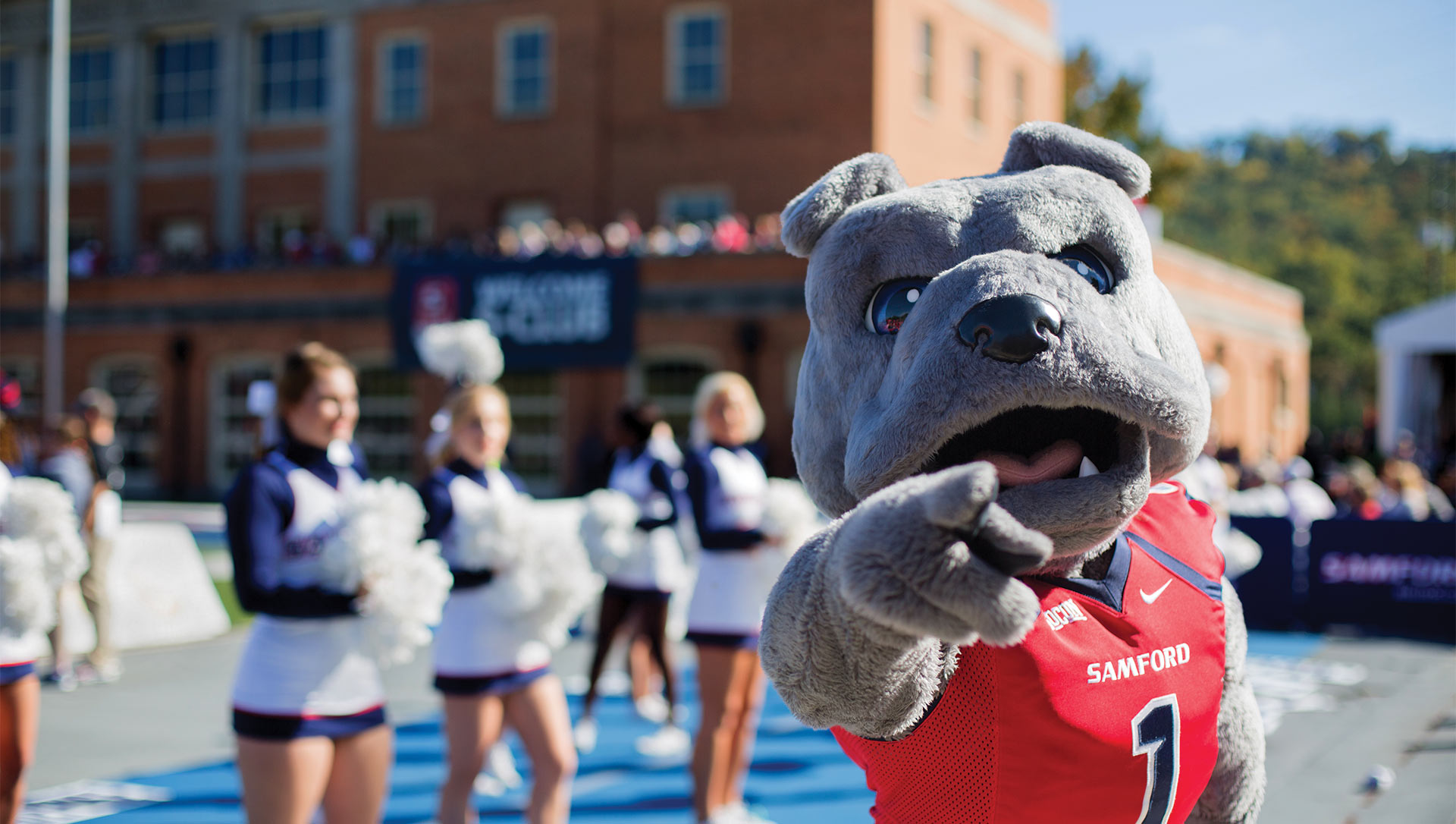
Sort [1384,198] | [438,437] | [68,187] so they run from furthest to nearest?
[1384,198] → [68,187] → [438,437]

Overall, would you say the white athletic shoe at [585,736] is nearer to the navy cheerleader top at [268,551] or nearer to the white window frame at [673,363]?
the navy cheerleader top at [268,551]

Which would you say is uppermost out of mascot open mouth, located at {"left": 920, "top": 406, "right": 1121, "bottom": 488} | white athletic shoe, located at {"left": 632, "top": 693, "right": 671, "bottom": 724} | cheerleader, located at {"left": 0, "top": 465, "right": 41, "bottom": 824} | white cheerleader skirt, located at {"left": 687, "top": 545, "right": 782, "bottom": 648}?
mascot open mouth, located at {"left": 920, "top": 406, "right": 1121, "bottom": 488}

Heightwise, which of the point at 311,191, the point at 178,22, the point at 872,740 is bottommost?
the point at 872,740

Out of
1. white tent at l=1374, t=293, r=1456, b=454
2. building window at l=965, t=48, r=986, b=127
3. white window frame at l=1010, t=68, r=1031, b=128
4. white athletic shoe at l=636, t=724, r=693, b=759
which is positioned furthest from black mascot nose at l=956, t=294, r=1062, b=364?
white window frame at l=1010, t=68, r=1031, b=128

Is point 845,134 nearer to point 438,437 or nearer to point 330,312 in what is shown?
point 330,312

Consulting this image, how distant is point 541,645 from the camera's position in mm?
4582

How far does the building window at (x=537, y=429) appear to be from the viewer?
22.1m

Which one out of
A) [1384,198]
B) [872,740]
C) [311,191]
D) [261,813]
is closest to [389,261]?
[311,191]

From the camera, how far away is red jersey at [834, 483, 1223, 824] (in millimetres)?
1653

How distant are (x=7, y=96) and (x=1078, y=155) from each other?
32.2 meters

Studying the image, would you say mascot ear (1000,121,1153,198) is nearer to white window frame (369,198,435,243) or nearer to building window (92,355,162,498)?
white window frame (369,198,435,243)

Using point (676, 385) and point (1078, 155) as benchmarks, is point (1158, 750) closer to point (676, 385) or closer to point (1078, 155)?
point (1078, 155)

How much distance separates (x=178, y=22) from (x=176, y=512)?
12.7 m

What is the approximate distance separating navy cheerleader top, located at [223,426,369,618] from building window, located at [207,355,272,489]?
21746 millimetres
